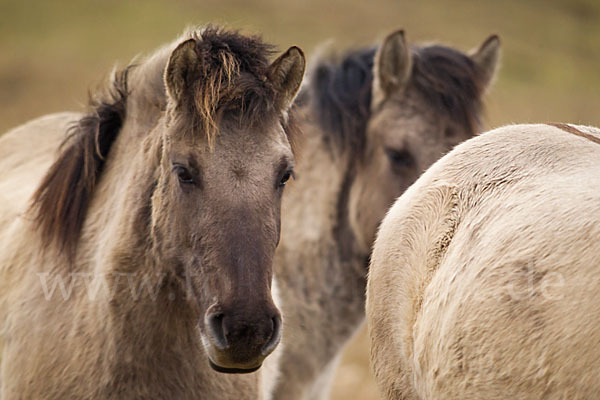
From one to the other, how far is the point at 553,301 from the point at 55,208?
2676 mm

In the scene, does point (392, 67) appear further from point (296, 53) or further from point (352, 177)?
point (296, 53)

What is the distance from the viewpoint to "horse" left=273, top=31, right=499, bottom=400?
209 inches

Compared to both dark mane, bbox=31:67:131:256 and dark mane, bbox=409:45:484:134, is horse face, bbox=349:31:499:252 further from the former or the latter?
dark mane, bbox=31:67:131:256

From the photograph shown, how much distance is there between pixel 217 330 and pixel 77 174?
59.5 inches

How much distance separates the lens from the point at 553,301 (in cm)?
238

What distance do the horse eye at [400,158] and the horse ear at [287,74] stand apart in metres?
1.95

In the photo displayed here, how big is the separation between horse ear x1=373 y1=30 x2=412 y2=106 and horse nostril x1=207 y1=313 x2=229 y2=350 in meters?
3.21

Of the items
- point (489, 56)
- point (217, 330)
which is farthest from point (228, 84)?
point (489, 56)

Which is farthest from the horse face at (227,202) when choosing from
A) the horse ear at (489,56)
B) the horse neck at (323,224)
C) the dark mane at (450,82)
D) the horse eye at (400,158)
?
the horse ear at (489,56)

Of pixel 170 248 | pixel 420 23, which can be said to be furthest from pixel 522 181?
pixel 420 23

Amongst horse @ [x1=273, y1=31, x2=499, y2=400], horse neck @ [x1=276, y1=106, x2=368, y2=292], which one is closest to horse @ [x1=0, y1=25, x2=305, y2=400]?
horse @ [x1=273, y1=31, x2=499, y2=400]

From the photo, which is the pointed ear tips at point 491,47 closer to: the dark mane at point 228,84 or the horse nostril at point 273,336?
the dark mane at point 228,84

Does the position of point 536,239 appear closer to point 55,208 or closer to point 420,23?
point 55,208

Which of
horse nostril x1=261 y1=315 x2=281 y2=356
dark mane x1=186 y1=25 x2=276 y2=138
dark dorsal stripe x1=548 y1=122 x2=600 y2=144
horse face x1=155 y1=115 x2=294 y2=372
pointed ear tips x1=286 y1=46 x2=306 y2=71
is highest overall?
pointed ear tips x1=286 y1=46 x2=306 y2=71
